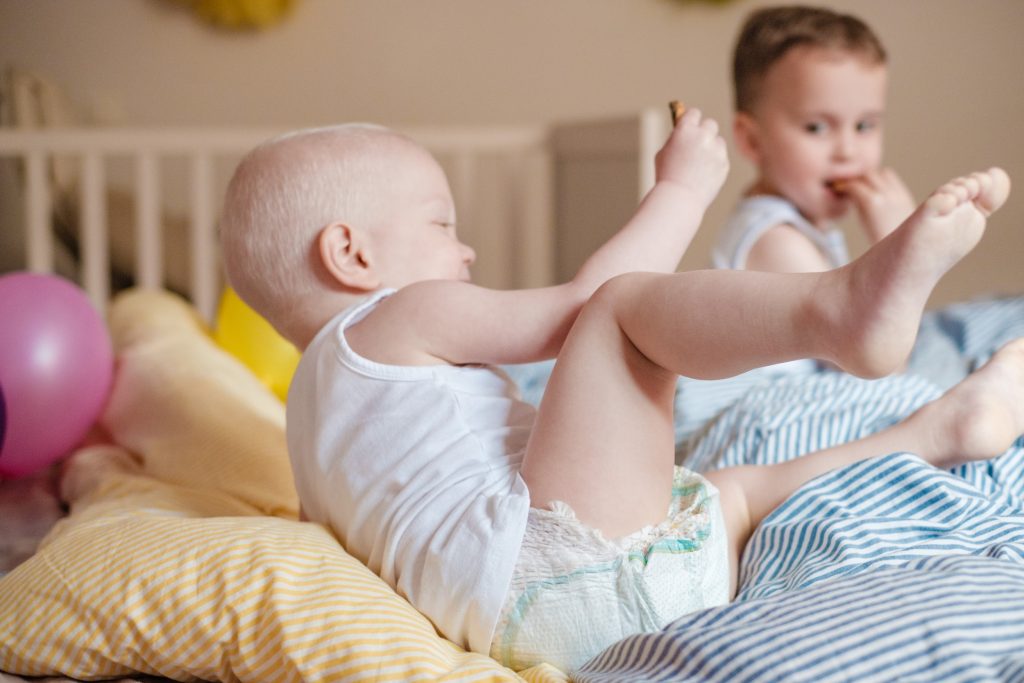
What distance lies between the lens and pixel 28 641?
32.9 inches

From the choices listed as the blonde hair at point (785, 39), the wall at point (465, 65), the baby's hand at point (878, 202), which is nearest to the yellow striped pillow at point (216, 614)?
the baby's hand at point (878, 202)

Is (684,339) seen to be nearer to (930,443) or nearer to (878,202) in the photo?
(930,443)

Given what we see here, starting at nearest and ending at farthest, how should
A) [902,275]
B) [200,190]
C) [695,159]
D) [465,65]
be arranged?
[902,275], [695,159], [200,190], [465,65]

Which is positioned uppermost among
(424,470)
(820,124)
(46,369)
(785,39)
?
(785,39)

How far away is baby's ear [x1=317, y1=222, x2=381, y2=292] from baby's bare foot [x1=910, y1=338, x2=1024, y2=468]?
0.52 meters

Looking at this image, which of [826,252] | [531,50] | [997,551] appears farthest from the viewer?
[531,50]

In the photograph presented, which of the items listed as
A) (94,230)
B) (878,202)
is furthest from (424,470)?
(94,230)

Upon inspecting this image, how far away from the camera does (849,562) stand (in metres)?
0.81

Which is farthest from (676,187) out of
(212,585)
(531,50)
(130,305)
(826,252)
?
(531,50)

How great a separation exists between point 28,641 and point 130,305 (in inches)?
43.4

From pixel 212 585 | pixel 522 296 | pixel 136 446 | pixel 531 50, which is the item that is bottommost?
pixel 136 446

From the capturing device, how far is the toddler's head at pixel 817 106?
1.60 metres

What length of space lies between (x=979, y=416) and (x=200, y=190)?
1.52m

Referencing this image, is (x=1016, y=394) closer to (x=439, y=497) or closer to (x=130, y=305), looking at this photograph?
(x=439, y=497)
